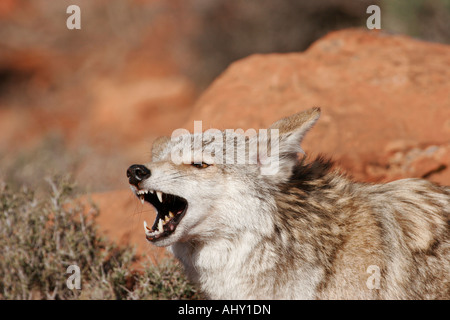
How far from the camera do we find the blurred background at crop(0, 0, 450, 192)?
50.8 ft

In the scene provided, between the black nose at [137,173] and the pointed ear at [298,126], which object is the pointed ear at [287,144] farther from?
the black nose at [137,173]

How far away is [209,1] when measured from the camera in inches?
694

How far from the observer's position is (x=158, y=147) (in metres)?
4.48

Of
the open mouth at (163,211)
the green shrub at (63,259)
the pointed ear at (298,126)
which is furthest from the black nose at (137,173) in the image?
the green shrub at (63,259)

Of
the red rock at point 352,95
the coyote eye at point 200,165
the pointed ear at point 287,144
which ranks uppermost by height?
the red rock at point 352,95

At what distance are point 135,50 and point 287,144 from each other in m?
14.8

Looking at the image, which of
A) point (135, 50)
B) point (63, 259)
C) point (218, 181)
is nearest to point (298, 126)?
point (218, 181)

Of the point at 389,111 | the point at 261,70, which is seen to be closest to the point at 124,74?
the point at 261,70

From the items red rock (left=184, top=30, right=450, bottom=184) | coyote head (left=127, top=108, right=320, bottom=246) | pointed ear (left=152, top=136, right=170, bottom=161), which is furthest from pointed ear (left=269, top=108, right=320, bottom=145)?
red rock (left=184, top=30, right=450, bottom=184)

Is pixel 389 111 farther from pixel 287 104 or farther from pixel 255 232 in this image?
pixel 255 232

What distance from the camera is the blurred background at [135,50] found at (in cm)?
1548

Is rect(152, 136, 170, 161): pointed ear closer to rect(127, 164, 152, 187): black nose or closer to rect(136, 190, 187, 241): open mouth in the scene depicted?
rect(136, 190, 187, 241): open mouth

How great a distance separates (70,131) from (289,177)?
13.5m
